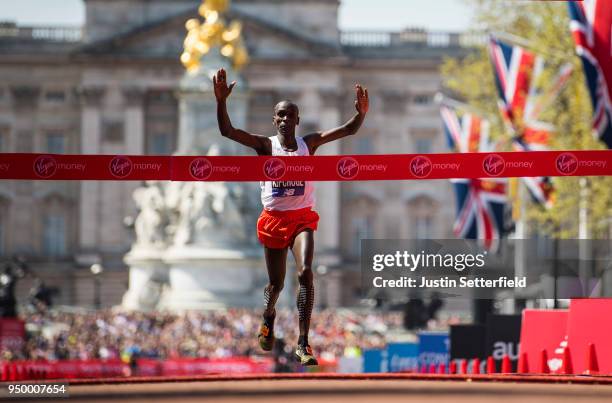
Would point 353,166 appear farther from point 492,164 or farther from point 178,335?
point 178,335

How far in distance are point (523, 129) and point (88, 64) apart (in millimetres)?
72910

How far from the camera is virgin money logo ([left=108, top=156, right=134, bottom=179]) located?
17516 millimetres

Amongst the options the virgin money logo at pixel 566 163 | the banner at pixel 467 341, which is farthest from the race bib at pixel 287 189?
the banner at pixel 467 341

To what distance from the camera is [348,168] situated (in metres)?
17.3

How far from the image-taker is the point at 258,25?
11231cm

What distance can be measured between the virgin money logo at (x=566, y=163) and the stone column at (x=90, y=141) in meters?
95.8

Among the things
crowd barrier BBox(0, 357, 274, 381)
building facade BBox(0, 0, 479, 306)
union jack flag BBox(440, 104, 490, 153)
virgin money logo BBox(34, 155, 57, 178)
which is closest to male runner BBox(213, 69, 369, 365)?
virgin money logo BBox(34, 155, 57, 178)

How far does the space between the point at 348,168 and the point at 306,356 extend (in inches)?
91.4

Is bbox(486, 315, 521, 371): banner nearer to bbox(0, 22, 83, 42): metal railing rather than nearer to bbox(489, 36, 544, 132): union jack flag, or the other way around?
bbox(489, 36, 544, 132): union jack flag

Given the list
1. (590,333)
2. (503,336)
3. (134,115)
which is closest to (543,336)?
(590,333)

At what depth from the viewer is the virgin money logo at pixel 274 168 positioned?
1642 centimetres

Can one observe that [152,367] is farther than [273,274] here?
Yes

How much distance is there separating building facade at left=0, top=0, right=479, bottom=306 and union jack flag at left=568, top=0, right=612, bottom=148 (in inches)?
3025

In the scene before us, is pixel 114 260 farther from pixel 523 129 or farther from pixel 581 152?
pixel 581 152
